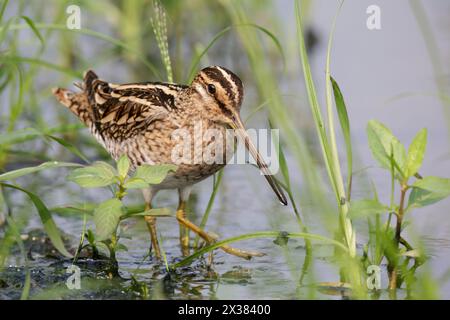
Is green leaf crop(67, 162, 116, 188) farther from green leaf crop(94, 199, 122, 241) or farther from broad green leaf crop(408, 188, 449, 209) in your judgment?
broad green leaf crop(408, 188, 449, 209)

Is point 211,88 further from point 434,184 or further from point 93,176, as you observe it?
point 434,184

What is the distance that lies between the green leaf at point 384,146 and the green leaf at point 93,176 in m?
1.25

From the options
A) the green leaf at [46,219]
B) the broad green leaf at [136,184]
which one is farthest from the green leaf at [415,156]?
the green leaf at [46,219]

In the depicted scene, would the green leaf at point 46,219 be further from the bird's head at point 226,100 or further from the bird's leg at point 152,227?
the bird's head at point 226,100

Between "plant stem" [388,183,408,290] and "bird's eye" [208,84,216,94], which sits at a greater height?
"bird's eye" [208,84,216,94]

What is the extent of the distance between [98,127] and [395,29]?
439 cm

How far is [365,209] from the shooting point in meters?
4.19

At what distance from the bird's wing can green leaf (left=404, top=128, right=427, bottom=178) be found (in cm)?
182

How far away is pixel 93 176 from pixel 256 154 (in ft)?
3.23

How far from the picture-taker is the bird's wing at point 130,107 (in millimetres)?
5762

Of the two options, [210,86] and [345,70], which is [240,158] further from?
[345,70]

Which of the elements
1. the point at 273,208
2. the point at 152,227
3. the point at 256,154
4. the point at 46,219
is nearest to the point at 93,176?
the point at 46,219

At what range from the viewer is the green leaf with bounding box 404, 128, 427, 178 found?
431 cm

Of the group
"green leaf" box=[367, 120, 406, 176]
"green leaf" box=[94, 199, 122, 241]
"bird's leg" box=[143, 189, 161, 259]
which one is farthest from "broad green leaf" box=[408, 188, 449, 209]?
"bird's leg" box=[143, 189, 161, 259]
